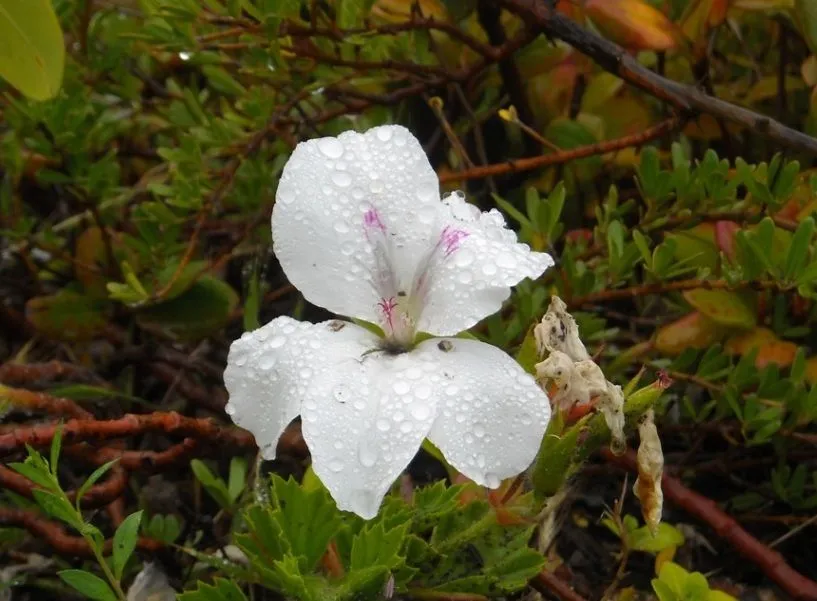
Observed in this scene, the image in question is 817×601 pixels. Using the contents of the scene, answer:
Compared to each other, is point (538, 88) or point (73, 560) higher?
point (538, 88)

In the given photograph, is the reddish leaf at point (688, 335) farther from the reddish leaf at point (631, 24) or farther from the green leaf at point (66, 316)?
the green leaf at point (66, 316)

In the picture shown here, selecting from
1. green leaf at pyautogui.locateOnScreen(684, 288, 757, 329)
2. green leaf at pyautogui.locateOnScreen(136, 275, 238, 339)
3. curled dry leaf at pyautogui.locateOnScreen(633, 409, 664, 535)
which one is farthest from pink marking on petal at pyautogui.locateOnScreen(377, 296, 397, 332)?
green leaf at pyautogui.locateOnScreen(136, 275, 238, 339)

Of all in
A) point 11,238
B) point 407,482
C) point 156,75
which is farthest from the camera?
point 156,75

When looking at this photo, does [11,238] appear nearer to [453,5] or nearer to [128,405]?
[128,405]

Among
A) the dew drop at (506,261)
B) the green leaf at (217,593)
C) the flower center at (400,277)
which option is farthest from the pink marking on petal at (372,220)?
the green leaf at (217,593)

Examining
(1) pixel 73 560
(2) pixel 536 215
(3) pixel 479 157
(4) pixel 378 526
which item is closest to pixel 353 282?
(4) pixel 378 526

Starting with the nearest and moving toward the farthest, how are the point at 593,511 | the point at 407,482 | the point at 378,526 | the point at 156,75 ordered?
the point at 378,526 < the point at 407,482 < the point at 593,511 < the point at 156,75

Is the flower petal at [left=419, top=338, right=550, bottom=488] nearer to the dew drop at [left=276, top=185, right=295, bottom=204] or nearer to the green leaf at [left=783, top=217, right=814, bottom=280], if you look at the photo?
the dew drop at [left=276, top=185, right=295, bottom=204]
